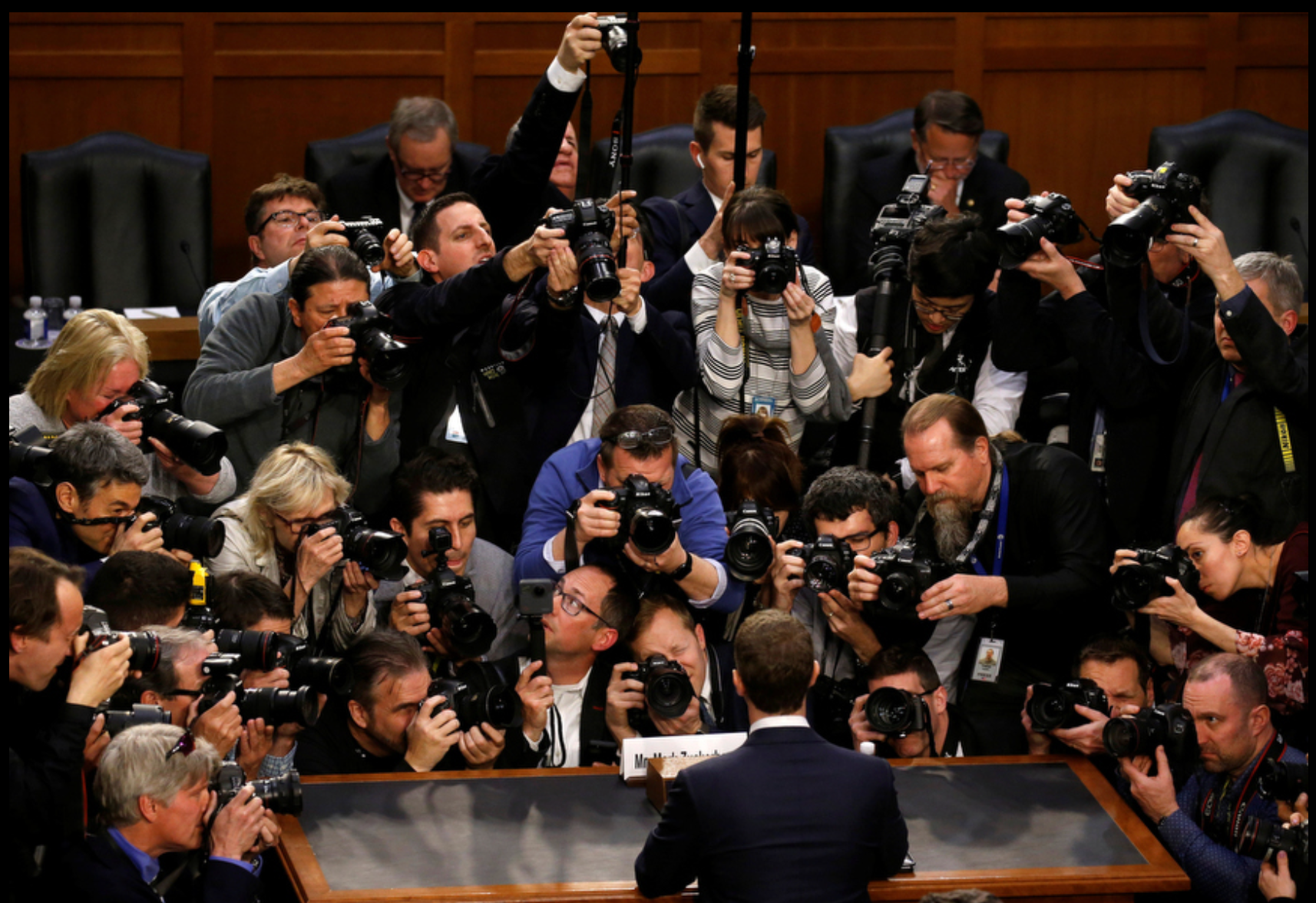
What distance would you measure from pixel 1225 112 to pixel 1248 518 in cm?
267

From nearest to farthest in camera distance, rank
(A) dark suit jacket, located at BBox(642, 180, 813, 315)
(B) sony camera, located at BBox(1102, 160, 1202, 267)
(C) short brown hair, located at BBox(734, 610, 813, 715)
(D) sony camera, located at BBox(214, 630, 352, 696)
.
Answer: (C) short brown hair, located at BBox(734, 610, 813, 715) → (D) sony camera, located at BBox(214, 630, 352, 696) → (B) sony camera, located at BBox(1102, 160, 1202, 267) → (A) dark suit jacket, located at BBox(642, 180, 813, 315)

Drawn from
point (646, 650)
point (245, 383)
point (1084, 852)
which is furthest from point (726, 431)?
point (1084, 852)

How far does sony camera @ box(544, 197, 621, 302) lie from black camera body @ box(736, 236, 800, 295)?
1.29 feet

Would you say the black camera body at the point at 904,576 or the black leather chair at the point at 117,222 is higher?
the black leather chair at the point at 117,222

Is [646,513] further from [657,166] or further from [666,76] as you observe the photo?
[666,76]

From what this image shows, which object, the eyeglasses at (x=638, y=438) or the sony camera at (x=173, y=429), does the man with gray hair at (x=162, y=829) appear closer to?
the sony camera at (x=173, y=429)

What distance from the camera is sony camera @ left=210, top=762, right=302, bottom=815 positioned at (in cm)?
326

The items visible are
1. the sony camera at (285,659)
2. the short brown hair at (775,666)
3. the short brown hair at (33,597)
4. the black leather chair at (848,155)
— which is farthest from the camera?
the black leather chair at (848,155)

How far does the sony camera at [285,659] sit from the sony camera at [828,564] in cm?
112

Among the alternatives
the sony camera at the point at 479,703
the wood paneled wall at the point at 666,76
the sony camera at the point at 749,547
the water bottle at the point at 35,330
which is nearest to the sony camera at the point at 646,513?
the sony camera at the point at 749,547

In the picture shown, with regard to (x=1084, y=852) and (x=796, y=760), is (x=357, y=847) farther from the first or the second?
(x=1084, y=852)

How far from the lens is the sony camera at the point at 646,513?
388 centimetres

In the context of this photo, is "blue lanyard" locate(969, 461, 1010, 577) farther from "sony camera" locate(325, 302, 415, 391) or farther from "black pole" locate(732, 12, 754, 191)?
"sony camera" locate(325, 302, 415, 391)

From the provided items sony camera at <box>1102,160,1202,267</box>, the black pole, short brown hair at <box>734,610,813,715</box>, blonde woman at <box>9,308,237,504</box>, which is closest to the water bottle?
blonde woman at <box>9,308,237,504</box>
